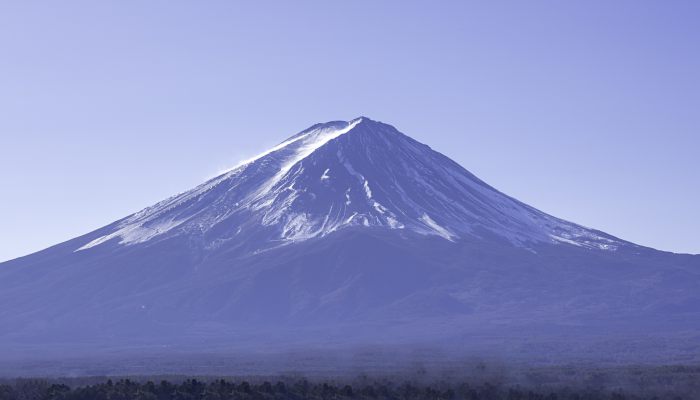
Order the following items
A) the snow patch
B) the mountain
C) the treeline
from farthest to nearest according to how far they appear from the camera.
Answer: the snow patch < the mountain < the treeline

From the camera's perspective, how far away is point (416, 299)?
168125 millimetres

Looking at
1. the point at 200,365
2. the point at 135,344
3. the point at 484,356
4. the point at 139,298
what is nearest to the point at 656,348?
the point at 484,356

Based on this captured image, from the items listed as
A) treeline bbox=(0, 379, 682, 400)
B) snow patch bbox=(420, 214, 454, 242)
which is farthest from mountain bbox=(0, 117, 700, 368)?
treeline bbox=(0, 379, 682, 400)

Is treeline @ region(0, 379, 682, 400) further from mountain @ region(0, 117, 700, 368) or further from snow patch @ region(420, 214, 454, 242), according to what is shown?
snow patch @ region(420, 214, 454, 242)

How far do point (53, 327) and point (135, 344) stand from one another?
23.2m

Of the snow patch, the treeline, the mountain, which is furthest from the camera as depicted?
the snow patch

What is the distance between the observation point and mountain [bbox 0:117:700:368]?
150 metres

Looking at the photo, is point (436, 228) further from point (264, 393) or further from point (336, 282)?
point (264, 393)

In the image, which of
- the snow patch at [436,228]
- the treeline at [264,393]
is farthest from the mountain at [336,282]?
the treeline at [264,393]

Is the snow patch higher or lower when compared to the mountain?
higher

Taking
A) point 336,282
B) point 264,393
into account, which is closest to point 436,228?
point 336,282

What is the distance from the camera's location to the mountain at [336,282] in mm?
149875

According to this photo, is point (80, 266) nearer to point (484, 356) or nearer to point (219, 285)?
point (219, 285)

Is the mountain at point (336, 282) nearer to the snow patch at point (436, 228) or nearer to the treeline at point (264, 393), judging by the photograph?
the snow patch at point (436, 228)
